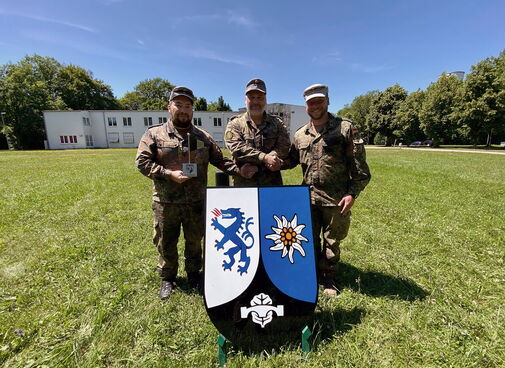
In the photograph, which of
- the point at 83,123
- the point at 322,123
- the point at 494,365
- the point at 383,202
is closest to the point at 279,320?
the point at 494,365

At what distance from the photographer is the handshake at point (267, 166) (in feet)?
9.06

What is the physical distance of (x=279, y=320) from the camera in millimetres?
2094

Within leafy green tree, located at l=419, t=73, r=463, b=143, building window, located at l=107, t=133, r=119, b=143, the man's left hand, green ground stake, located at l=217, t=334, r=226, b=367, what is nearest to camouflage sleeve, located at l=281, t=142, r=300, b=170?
the man's left hand

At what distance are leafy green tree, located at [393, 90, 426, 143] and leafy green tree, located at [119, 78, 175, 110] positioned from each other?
5294 centimetres

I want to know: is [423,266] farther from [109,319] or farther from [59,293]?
[59,293]

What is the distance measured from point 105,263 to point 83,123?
47856 mm

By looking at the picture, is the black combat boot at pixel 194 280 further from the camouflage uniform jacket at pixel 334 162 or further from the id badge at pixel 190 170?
the camouflage uniform jacket at pixel 334 162

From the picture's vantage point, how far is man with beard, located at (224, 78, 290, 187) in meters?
2.91

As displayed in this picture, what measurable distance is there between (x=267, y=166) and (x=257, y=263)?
1145mm

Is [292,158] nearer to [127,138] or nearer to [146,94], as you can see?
[127,138]

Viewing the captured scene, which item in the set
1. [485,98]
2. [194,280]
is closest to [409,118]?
[485,98]

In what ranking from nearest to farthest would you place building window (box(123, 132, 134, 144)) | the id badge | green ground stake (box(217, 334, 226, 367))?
green ground stake (box(217, 334, 226, 367)), the id badge, building window (box(123, 132, 134, 144))

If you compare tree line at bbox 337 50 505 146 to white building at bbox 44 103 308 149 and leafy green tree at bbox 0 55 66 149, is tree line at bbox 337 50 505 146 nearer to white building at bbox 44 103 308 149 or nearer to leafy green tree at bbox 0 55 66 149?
white building at bbox 44 103 308 149

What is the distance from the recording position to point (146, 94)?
2574 inches
